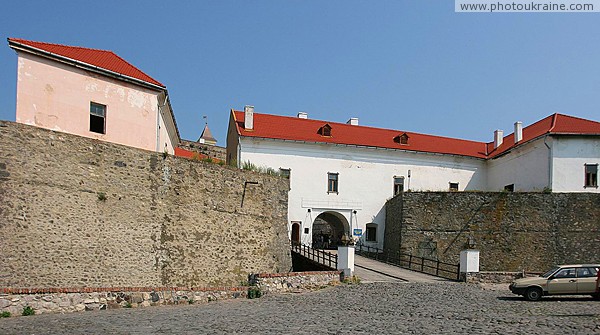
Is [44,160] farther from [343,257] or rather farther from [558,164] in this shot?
[558,164]

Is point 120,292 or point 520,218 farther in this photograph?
point 520,218

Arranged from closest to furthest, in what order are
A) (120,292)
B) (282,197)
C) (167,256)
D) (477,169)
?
(120,292)
(167,256)
(282,197)
(477,169)

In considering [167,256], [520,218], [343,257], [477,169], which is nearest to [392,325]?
[343,257]

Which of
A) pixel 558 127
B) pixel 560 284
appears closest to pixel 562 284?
pixel 560 284

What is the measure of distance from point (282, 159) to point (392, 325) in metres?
23.8

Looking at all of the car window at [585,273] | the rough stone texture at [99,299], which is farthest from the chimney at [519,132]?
the rough stone texture at [99,299]

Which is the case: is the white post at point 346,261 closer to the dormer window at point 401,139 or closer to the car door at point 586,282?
the car door at point 586,282

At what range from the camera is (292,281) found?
1880cm

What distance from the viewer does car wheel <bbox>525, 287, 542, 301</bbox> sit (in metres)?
17.3

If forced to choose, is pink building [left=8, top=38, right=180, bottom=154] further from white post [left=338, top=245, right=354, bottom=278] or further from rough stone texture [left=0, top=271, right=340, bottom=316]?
white post [left=338, top=245, right=354, bottom=278]

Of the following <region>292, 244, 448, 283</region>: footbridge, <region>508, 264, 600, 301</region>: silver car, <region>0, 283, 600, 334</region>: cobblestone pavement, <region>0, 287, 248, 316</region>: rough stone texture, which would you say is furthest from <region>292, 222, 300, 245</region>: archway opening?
<region>508, 264, 600, 301</region>: silver car

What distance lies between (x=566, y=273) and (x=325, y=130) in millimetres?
21362

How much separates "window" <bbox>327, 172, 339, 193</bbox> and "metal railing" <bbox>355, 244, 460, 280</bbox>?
3.87m

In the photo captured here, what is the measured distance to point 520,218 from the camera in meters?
30.1
